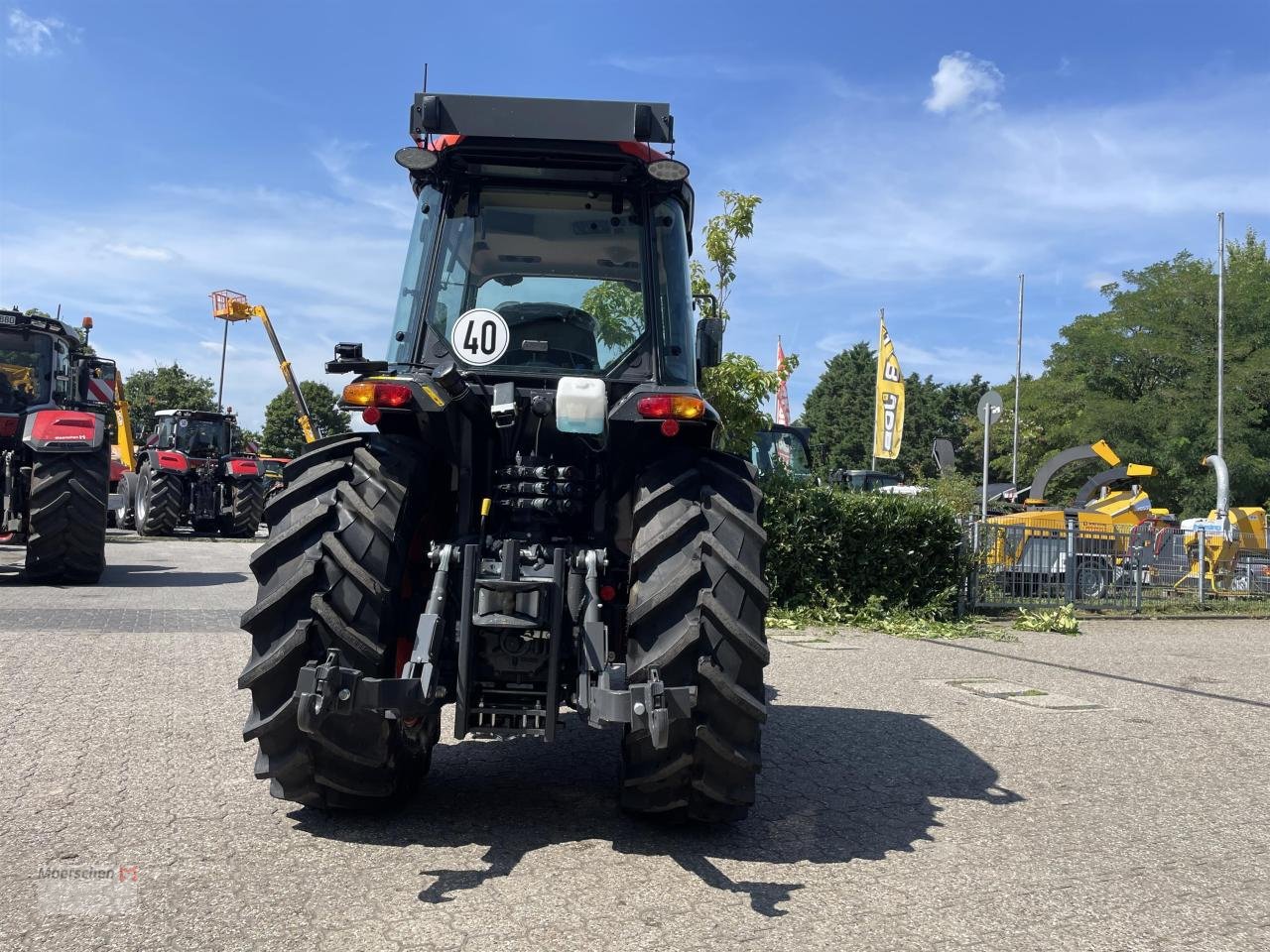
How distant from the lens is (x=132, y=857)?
3.63m

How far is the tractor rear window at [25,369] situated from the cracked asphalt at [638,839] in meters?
6.72

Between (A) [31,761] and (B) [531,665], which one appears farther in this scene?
(A) [31,761]

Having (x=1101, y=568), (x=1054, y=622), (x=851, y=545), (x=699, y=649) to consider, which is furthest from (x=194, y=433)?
(x=699, y=649)

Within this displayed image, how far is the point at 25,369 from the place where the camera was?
13.1m

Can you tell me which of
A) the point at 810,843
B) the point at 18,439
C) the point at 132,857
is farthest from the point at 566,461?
the point at 18,439

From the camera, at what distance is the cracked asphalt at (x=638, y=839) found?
321cm

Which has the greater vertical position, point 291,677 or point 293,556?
point 293,556

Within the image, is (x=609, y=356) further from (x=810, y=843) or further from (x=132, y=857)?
(x=132, y=857)

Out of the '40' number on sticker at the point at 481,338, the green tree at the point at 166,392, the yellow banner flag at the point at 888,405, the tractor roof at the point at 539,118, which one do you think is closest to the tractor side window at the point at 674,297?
the tractor roof at the point at 539,118

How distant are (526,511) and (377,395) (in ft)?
2.46

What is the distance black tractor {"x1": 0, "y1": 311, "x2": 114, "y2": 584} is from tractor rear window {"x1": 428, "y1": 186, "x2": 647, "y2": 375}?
28.4 ft

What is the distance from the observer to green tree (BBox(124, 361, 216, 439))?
200 feet

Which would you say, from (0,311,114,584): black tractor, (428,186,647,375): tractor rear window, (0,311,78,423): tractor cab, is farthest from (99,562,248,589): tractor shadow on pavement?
(428,186,647,375): tractor rear window

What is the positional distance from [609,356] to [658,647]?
1444 mm
